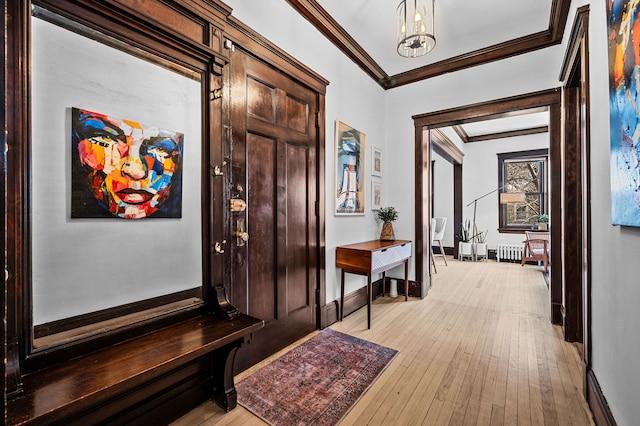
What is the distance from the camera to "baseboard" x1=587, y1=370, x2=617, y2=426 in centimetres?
145

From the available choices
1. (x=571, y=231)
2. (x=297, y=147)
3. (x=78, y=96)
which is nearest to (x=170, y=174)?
(x=78, y=96)

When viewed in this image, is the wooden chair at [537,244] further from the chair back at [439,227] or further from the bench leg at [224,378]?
the bench leg at [224,378]

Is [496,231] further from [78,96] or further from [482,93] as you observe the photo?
[78,96]

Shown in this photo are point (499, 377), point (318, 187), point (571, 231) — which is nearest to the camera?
point (499, 377)

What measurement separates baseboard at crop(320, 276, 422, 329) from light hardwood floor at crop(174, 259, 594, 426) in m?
0.09

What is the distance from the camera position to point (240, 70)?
2129 mm

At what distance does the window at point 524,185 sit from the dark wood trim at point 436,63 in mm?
4242

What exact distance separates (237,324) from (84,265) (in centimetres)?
80

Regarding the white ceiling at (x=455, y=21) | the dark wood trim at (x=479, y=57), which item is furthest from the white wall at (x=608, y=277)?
the dark wood trim at (x=479, y=57)

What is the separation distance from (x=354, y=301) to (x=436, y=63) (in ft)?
10.5

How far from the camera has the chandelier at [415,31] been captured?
93.4 inches

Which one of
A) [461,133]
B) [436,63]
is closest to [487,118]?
[436,63]

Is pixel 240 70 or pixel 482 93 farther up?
pixel 482 93

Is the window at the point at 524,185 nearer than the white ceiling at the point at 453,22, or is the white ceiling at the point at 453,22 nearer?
the white ceiling at the point at 453,22
